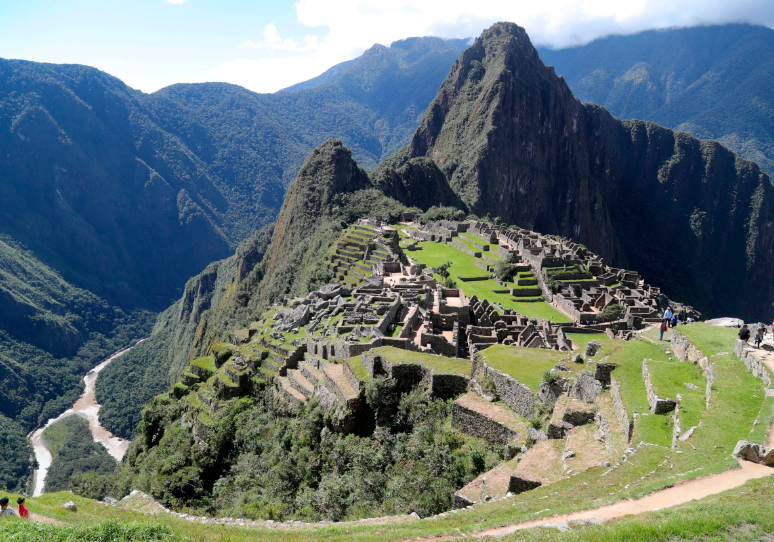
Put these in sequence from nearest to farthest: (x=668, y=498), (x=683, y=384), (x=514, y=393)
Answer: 1. (x=668, y=498)
2. (x=683, y=384)
3. (x=514, y=393)

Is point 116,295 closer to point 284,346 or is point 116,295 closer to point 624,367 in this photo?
point 284,346

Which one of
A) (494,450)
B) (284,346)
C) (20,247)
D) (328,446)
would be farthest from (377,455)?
(20,247)

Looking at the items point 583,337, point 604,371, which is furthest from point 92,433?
point 604,371

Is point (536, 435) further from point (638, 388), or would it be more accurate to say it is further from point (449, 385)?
point (449, 385)

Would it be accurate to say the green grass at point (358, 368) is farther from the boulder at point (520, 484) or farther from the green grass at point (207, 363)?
the green grass at point (207, 363)

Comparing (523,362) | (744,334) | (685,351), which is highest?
(744,334)

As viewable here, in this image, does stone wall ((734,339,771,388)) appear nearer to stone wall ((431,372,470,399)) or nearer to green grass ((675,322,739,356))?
green grass ((675,322,739,356))

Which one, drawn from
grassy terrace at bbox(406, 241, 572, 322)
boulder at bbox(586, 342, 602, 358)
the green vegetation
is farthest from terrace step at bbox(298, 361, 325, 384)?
the green vegetation
